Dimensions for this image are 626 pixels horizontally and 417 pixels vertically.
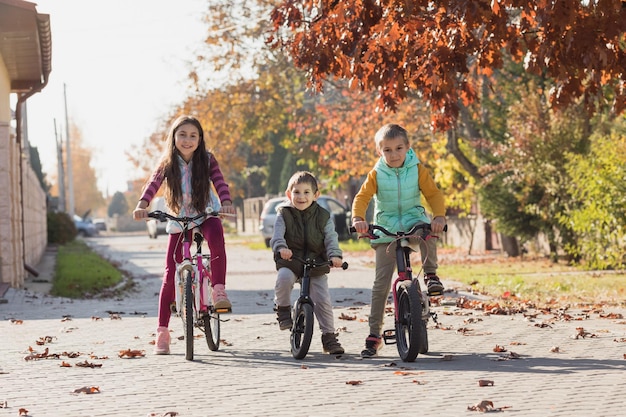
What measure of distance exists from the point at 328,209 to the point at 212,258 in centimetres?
2856

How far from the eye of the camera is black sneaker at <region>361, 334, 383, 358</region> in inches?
355

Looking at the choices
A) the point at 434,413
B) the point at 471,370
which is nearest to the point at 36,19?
the point at 471,370

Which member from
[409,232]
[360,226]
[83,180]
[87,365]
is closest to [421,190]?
[409,232]

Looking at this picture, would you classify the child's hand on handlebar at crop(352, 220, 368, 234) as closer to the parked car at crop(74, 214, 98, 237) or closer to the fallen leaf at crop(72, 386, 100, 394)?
the fallen leaf at crop(72, 386, 100, 394)

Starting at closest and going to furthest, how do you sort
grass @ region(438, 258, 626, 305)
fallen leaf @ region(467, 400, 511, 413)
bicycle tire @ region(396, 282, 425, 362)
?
fallen leaf @ region(467, 400, 511, 413) < bicycle tire @ region(396, 282, 425, 362) < grass @ region(438, 258, 626, 305)

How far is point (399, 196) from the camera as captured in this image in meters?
8.85

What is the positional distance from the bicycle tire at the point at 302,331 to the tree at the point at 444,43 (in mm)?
2744

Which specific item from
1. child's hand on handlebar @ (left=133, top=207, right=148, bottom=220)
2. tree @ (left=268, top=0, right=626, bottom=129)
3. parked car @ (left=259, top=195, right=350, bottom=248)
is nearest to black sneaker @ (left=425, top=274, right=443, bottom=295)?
child's hand on handlebar @ (left=133, top=207, right=148, bottom=220)

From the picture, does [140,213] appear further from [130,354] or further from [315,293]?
[315,293]

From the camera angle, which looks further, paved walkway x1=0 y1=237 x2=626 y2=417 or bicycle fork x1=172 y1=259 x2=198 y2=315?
bicycle fork x1=172 y1=259 x2=198 y2=315

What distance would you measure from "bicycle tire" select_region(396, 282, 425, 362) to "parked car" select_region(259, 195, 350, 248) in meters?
28.2

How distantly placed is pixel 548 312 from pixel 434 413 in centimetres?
623

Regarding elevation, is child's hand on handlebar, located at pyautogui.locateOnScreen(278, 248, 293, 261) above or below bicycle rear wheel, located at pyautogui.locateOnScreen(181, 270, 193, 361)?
above

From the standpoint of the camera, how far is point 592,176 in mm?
18438
